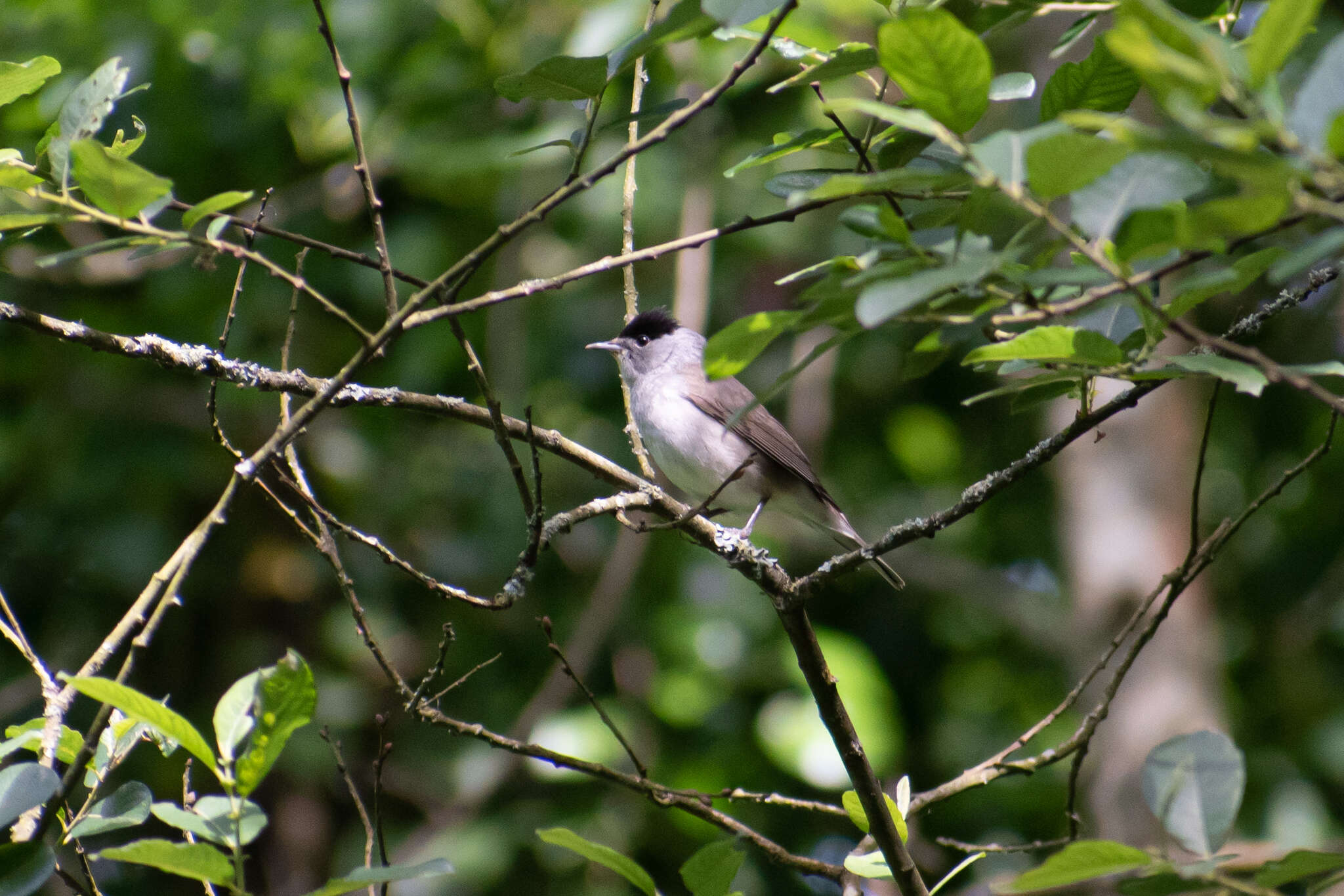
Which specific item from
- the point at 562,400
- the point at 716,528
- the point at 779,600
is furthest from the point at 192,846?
the point at 562,400

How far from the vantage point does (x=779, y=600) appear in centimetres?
260

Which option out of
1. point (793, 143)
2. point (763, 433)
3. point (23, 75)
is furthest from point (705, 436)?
point (23, 75)

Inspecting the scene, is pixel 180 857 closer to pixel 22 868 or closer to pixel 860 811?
pixel 22 868

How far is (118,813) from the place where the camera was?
1.95m

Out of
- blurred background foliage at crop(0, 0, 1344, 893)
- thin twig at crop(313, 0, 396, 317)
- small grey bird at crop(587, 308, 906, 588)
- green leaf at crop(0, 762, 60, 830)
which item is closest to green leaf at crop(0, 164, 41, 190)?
thin twig at crop(313, 0, 396, 317)

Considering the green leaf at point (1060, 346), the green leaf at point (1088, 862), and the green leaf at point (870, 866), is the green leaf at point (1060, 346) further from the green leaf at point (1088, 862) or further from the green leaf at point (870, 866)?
the green leaf at point (870, 866)

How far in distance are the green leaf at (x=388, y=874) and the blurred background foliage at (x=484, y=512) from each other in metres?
4.03

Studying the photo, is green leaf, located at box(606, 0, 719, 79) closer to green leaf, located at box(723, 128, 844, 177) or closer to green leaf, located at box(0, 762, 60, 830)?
green leaf, located at box(723, 128, 844, 177)

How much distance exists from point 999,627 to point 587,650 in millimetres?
3591

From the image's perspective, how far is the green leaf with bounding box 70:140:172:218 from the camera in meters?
1.50

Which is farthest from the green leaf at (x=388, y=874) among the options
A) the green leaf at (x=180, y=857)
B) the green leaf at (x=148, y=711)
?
the green leaf at (x=148, y=711)

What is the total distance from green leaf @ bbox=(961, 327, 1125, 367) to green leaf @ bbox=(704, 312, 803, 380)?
1.00ft

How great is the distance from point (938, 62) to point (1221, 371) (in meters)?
0.57

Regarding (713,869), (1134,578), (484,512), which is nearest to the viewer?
(713,869)
